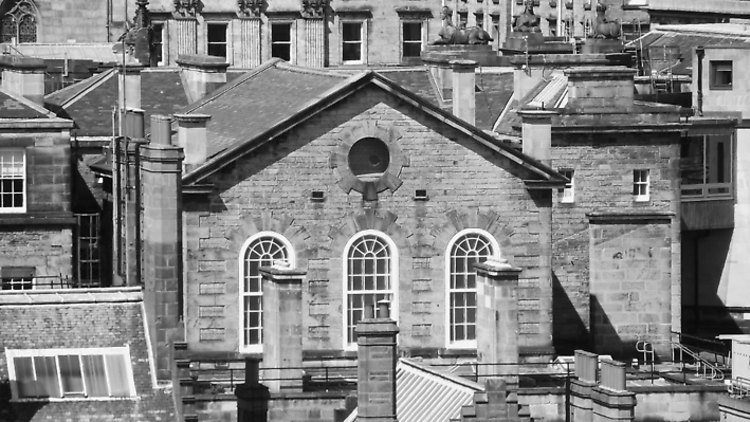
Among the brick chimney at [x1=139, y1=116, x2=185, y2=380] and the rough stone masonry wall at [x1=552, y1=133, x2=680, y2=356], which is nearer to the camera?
the brick chimney at [x1=139, y1=116, x2=185, y2=380]

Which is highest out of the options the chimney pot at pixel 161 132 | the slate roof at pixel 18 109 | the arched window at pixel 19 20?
the arched window at pixel 19 20

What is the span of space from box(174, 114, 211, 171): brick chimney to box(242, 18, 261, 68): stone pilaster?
5709 cm

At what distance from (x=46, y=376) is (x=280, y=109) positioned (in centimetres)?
1505

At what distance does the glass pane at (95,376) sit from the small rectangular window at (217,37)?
67797 mm

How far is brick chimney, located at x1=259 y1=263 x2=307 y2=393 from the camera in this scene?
258 ft

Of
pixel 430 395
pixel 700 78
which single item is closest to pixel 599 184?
pixel 700 78

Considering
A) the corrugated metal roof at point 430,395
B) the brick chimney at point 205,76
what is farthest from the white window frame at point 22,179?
the corrugated metal roof at point 430,395

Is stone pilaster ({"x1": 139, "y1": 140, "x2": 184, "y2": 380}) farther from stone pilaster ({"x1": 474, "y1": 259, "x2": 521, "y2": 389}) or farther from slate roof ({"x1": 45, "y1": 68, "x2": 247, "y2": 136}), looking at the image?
slate roof ({"x1": 45, "y1": 68, "x2": 247, "y2": 136})

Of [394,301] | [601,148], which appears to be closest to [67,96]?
[601,148]

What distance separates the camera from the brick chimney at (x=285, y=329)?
78562 millimetres

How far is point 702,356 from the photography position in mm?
94438

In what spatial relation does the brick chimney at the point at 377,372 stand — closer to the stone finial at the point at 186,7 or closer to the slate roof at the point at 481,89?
the slate roof at the point at 481,89

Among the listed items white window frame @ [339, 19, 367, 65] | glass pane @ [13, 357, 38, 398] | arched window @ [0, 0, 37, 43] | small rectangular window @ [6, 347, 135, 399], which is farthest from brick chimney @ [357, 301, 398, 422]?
arched window @ [0, 0, 37, 43]

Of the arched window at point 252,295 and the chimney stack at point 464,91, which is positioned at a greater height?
the chimney stack at point 464,91
